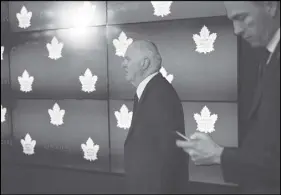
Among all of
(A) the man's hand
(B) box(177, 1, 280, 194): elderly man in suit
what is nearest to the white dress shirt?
(B) box(177, 1, 280, 194): elderly man in suit

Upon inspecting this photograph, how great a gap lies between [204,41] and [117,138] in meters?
0.54

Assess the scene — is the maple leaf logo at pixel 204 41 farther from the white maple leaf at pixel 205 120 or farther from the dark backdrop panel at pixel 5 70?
the dark backdrop panel at pixel 5 70

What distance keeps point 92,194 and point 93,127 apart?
292 mm

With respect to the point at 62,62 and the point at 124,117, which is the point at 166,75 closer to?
the point at 124,117

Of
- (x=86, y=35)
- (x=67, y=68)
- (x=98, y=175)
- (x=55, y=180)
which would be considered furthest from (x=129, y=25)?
(x=55, y=180)

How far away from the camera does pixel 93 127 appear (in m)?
1.56

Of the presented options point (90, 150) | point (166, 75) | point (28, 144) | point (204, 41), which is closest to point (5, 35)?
point (28, 144)

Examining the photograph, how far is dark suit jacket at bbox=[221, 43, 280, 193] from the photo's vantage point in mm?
1078

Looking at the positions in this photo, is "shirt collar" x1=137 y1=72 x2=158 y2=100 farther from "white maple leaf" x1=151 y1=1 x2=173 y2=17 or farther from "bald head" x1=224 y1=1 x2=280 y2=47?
"bald head" x1=224 y1=1 x2=280 y2=47

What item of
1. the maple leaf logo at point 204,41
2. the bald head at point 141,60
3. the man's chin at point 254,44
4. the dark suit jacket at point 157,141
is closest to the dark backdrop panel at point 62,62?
the bald head at point 141,60

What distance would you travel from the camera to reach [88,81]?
1565mm

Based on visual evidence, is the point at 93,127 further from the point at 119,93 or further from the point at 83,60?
the point at 83,60

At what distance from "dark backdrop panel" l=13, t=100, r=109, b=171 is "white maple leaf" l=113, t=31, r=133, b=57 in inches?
9.1

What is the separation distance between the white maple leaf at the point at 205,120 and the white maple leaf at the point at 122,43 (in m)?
0.40
